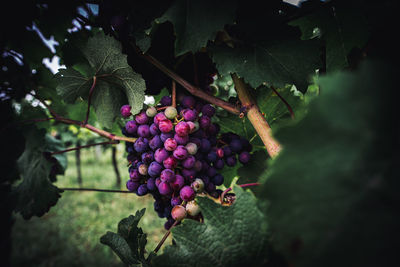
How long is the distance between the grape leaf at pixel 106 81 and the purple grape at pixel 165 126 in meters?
0.12

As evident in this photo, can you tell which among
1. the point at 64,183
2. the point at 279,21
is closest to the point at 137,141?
the point at 279,21

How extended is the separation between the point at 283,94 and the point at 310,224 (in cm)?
93

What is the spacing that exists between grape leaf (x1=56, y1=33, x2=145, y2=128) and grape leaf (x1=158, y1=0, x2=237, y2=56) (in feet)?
0.92

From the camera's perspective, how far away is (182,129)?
0.81 metres

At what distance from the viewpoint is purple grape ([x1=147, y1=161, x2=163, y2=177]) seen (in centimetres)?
83

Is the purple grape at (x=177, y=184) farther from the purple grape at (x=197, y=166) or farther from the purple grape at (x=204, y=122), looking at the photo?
the purple grape at (x=204, y=122)

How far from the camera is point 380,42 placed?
0.35 metres

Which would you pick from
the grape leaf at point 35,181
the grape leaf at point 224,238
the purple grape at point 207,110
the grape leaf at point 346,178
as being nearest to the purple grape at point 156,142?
the purple grape at point 207,110

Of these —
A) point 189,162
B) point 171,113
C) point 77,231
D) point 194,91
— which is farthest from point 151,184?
point 77,231

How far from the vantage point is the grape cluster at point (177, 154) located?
0.81m

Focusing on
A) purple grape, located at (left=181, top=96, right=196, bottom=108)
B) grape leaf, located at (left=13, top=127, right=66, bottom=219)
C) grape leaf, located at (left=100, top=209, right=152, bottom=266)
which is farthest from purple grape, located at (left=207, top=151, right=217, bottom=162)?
grape leaf, located at (left=13, top=127, right=66, bottom=219)

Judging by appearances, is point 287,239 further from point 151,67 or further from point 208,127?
point 151,67

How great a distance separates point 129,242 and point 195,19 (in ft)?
2.69

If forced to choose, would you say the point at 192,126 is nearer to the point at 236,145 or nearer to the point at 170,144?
the point at 170,144
